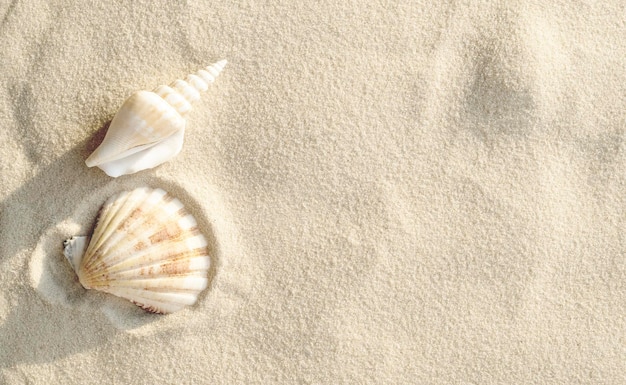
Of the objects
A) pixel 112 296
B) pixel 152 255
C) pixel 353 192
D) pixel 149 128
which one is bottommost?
pixel 112 296

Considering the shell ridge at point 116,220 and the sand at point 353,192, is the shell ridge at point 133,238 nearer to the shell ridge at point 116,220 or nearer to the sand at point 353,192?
the shell ridge at point 116,220

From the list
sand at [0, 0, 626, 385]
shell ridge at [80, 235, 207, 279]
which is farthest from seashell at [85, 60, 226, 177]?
shell ridge at [80, 235, 207, 279]

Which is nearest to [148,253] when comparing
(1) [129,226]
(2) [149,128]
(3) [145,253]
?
(3) [145,253]

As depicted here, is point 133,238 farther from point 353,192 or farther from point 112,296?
point 353,192

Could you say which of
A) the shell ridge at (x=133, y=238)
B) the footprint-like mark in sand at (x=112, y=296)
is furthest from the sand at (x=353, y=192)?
the shell ridge at (x=133, y=238)

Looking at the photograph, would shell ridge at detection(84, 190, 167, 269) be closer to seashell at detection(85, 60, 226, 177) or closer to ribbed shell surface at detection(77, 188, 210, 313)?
ribbed shell surface at detection(77, 188, 210, 313)

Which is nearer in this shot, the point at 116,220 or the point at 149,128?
the point at 149,128

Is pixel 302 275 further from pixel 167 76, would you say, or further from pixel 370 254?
pixel 167 76
